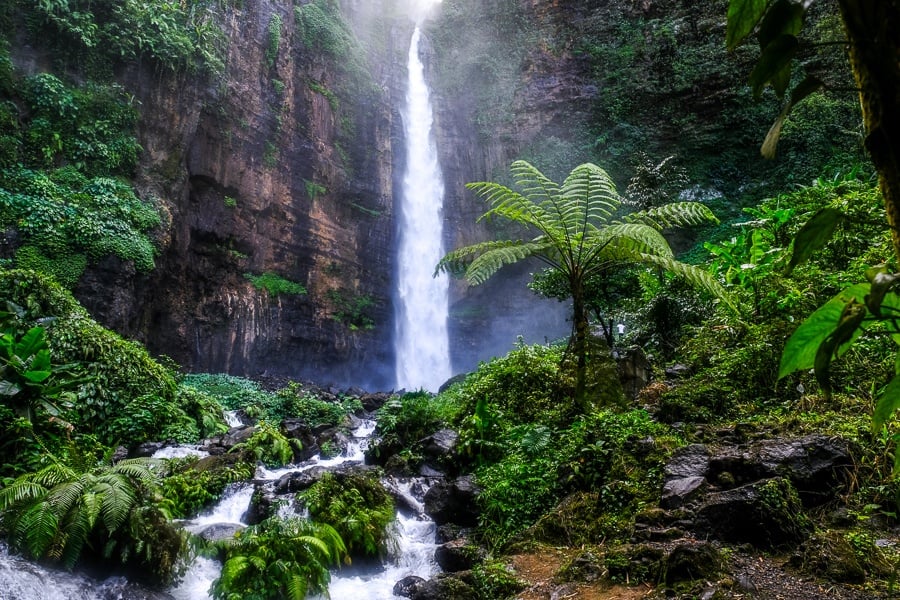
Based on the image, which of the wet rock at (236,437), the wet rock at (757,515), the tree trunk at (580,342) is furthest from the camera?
the wet rock at (236,437)

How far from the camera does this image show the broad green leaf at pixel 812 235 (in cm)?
96

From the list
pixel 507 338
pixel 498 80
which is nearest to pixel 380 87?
pixel 498 80

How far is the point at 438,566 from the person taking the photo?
4527mm

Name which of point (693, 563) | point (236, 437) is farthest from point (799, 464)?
point (236, 437)

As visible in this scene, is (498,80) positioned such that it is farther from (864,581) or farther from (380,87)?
(864,581)

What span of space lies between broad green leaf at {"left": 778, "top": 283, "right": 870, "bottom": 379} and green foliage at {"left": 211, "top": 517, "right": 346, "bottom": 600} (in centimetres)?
376

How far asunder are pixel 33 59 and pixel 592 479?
50.2 ft

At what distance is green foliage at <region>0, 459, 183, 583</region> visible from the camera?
3594mm

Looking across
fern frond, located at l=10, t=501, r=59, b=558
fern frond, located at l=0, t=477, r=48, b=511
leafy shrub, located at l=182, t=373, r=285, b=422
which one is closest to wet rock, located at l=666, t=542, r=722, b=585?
fern frond, located at l=10, t=501, r=59, b=558

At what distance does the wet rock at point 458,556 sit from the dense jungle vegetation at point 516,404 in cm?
20

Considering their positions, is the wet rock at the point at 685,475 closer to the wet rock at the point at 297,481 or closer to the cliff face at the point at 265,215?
the wet rock at the point at 297,481

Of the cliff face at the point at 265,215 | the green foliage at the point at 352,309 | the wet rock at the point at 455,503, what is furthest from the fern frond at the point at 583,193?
the green foliage at the point at 352,309

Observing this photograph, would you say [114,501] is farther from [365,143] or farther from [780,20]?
[365,143]

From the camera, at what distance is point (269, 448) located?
7621mm
